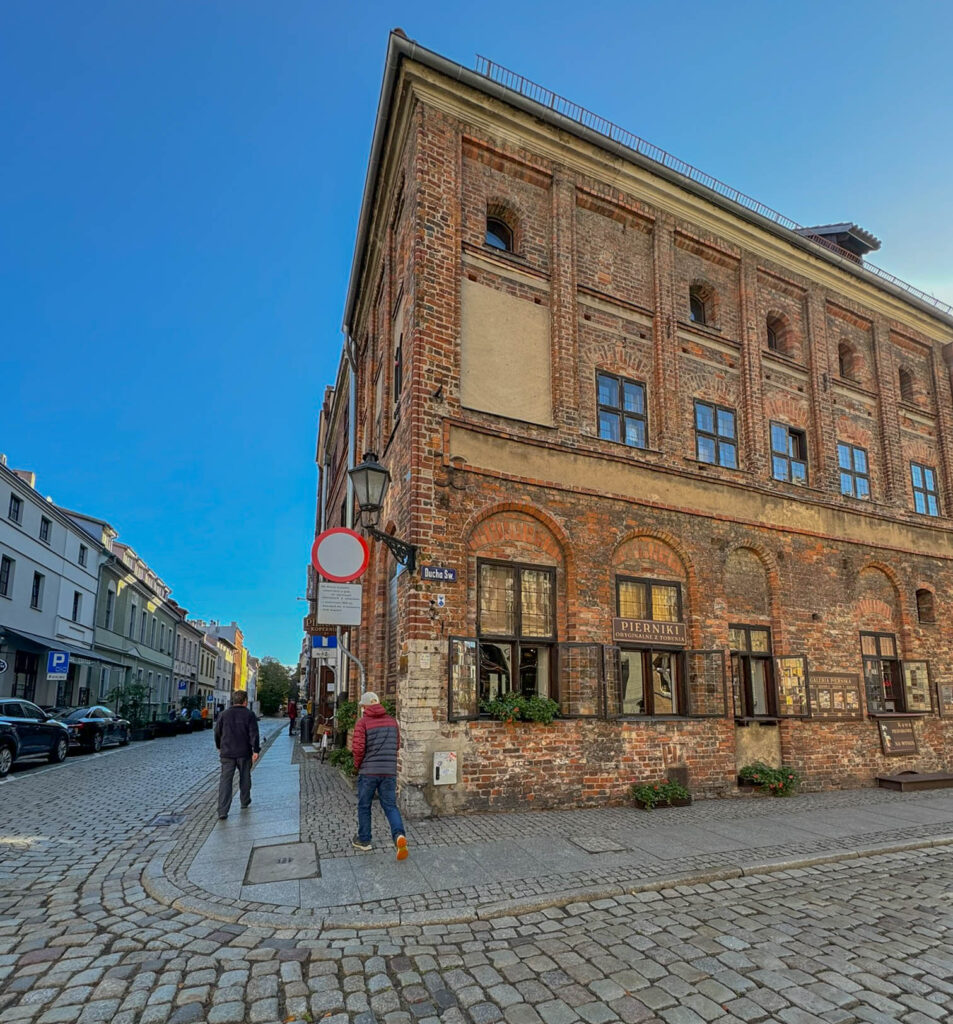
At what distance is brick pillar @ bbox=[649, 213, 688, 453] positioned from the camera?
12.2 m

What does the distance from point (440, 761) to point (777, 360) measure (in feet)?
36.8

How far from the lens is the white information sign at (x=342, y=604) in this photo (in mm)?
9281

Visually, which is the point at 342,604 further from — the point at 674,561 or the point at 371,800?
the point at 674,561

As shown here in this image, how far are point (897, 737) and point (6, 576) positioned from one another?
2849 cm

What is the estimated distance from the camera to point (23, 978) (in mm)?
4109

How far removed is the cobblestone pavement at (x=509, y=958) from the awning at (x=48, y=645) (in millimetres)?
19740

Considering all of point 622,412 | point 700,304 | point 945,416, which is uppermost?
point 700,304

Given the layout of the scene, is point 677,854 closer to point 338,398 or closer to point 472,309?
point 472,309

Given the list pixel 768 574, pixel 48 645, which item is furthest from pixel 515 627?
pixel 48 645

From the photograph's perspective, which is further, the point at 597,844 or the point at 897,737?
the point at 897,737

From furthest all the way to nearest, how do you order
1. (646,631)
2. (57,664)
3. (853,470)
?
(57,664) < (853,470) < (646,631)

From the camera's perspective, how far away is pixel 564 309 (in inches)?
455

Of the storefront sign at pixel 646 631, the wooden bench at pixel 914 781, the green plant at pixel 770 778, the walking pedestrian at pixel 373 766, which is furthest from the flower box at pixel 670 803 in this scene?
the wooden bench at pixel 914 781

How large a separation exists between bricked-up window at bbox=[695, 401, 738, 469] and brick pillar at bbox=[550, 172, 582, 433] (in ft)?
9.63
